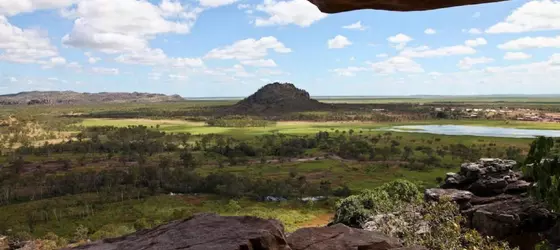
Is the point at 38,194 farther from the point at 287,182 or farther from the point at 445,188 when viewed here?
the point at 445,188

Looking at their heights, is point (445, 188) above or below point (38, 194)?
above

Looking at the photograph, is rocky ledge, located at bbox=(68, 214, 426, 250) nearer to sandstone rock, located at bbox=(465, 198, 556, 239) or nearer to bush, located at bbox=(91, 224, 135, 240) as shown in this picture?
sandstone rock, located at bbox=(465, 198, 556, 239)

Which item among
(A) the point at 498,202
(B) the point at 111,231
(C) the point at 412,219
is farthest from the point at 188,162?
(C) the point at 412,219

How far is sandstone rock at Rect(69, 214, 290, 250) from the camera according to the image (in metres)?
11.9

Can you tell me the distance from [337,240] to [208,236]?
4.98 meters

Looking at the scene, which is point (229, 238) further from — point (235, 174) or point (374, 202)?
point (235, 174)

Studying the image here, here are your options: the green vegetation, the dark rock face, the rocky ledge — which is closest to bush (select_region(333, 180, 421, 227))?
the green vegetation

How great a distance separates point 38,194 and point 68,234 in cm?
2749

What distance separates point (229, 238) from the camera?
12055 millimetres

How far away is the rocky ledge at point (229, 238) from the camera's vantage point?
39.4 ft

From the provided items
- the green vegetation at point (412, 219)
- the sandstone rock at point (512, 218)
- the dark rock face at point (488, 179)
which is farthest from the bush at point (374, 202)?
the sandstone rock at point (512, 218)

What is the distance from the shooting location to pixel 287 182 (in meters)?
82.4

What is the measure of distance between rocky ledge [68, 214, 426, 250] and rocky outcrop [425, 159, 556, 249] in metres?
12.4

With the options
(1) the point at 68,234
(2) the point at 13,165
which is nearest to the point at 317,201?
(1) the point at 68,234
